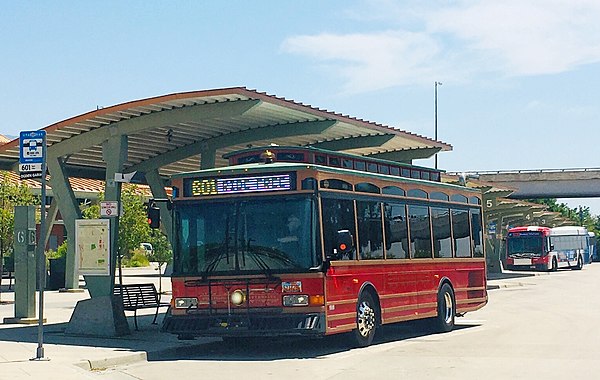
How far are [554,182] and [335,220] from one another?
6446 centimetres

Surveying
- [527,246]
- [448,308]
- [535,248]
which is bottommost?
[448,308]

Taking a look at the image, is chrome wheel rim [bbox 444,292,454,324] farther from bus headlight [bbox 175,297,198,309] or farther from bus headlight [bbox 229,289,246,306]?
bus headlight [bbox 175,297,198,309]

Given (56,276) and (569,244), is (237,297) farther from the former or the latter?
(569,244)

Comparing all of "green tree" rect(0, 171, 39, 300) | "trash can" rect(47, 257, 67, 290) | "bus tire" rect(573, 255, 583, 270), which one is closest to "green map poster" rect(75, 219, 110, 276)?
"green tree" rect(0, 171, 39, 300)

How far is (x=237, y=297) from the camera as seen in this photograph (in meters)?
15.8

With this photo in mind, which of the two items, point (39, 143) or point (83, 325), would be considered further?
point (83, 325)

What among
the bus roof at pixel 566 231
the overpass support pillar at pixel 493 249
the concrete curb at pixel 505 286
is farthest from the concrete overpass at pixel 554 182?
the concrete curb at pixel 505 286

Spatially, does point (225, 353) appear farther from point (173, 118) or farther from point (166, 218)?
point (166, 218)

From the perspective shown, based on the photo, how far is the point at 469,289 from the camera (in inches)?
859

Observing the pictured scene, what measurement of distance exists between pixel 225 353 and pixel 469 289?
22.6ft

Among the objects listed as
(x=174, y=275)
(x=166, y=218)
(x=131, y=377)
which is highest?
(x=166, y=218)

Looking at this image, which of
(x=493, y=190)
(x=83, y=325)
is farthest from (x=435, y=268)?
(x=493, y=190)

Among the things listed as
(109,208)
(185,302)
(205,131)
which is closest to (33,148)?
(185,302)

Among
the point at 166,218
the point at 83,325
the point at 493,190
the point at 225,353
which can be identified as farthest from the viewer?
the point at 493,190
